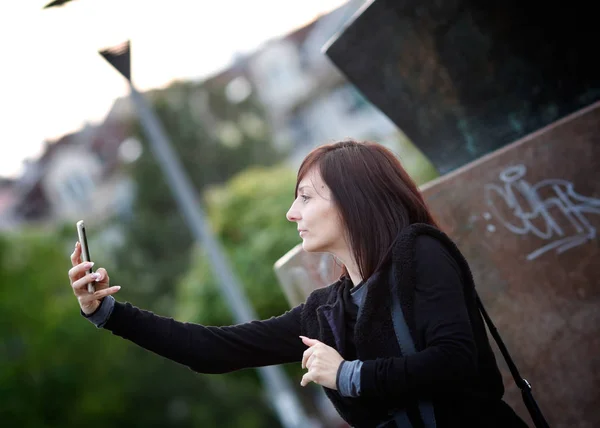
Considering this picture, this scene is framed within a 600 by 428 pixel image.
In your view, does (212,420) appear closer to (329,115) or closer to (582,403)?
(582,403)

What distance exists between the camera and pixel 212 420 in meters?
25.4

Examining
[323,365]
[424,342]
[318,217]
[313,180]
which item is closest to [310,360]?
[323,365]

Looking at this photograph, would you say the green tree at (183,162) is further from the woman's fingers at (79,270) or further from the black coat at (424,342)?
the black coat at (424,342)

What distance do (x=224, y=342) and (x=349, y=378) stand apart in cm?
69

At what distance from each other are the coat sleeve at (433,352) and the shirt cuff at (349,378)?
27 millimetres

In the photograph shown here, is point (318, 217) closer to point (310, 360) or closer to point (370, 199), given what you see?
point (370, 199)

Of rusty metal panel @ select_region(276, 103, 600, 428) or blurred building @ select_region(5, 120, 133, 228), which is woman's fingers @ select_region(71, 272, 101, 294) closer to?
rusty metal panel @ select_region(276, 103, 600, 428)

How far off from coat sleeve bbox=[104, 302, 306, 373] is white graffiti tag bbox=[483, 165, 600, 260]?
162cm

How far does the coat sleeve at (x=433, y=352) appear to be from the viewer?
8.02 ft

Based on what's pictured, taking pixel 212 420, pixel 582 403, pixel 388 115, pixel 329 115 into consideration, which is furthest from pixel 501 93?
pixel 329 115

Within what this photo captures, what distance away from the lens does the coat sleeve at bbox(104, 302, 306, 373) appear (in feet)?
9.92

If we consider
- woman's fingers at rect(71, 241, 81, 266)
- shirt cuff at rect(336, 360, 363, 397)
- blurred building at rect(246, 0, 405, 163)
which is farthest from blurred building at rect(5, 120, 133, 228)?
shirt cuff at rect(336, 360, 363, 397)

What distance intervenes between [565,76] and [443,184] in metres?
0.97

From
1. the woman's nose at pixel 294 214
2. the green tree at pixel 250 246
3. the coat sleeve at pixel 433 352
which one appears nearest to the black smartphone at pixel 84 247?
the woman's nose at pixel 294 214
